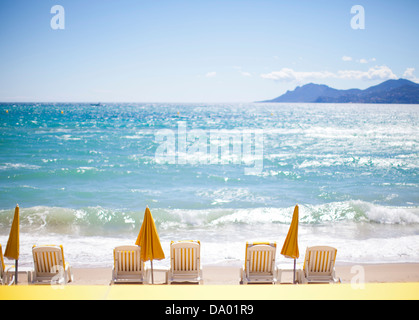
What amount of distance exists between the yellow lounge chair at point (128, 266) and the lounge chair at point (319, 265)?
319cm

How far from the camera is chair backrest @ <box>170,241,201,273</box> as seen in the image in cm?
665

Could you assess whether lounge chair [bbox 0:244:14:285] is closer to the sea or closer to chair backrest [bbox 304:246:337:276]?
the sea

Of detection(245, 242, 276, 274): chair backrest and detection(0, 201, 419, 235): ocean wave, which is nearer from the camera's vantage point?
detection(245, 242, 276, 274): chair backrest

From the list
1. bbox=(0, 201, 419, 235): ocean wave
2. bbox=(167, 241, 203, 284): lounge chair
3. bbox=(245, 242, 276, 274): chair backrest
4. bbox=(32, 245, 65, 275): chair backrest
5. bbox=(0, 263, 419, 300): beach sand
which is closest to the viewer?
bbox=(0, 263, 419, 300): beach sand

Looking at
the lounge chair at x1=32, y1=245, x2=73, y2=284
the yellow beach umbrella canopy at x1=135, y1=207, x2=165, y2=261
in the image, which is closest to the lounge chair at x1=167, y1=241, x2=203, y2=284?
the yellow beach umbrella canopy at x1=135, y1=207, x2=165, y2=261

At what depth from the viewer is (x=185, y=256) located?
6793 mm

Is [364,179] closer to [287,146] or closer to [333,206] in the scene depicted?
[333,206]

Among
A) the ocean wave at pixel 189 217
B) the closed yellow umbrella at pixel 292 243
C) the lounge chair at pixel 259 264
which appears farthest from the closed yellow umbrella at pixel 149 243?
the ocean wave at pixel 189 217

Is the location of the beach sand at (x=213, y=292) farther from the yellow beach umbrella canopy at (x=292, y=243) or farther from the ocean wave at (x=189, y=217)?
the ocean wave at (x=189, y=217)

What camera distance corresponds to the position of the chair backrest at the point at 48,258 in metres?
6.42

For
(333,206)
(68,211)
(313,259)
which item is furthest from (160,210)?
(313,259)

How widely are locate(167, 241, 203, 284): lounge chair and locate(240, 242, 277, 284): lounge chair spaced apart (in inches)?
36.4

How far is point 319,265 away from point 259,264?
3.92ft

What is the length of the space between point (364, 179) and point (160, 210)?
14389 mm
